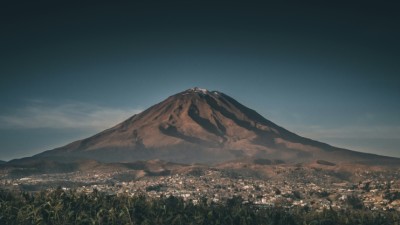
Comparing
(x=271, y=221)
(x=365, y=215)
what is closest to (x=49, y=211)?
(x=271, y=221)

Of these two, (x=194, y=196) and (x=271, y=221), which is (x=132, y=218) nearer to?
(x=271, y=221)

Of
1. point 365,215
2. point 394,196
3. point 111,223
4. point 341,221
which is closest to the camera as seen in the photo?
point 111,223

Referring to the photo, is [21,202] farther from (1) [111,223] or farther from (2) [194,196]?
(2) [194,196]

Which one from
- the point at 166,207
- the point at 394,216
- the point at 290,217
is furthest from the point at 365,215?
the point at 166,207

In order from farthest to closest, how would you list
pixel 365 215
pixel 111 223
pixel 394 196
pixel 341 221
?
pixel 394 196 → pixel 365 215 → pixel 341 221 → pixel 111 223

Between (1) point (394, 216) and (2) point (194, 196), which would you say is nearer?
(1) point (394, 216)

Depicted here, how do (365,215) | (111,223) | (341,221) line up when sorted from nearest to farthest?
(111,223)
(341,221)
(365,215)
